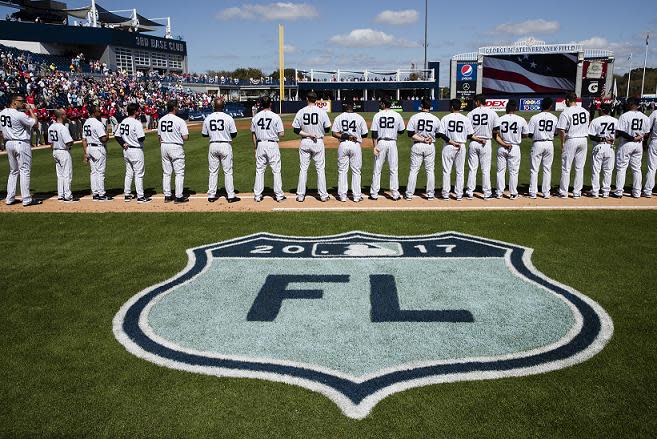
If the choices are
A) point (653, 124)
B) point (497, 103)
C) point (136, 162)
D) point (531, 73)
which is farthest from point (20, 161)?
point (531, 73)

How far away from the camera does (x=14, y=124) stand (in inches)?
398

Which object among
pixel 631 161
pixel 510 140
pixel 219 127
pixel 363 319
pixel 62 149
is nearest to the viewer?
pixel 363 319

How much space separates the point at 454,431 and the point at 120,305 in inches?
148

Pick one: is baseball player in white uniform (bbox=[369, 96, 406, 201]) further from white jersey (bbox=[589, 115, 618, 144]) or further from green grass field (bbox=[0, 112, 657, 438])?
white jersey (bbox=[589, 115, 618, 144])

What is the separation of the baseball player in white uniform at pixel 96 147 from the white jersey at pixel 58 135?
34cm

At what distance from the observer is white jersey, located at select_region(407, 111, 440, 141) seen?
10062 mm

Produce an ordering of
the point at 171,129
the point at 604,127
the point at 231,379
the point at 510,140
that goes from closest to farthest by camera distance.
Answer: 1. the point at 231,379
2. the point at 171,129
3. the point at 604,127
4. the point at 510,140

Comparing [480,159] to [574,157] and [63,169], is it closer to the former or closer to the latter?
[574,157]

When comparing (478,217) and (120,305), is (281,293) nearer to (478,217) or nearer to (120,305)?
(120,305)

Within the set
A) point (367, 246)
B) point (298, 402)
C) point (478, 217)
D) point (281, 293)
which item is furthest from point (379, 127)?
point (298, 402)

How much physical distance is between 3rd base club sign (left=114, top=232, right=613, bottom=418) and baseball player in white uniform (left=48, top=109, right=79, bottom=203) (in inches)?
215

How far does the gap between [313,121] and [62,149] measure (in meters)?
5.32

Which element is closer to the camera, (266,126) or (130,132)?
(266,126)

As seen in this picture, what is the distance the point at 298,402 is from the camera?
3701mm
